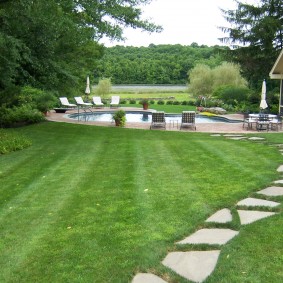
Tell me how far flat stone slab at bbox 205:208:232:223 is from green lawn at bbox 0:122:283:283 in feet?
0.26

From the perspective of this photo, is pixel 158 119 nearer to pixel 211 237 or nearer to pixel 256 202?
pixel 256 202

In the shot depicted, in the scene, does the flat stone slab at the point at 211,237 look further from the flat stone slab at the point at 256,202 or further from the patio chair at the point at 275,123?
the patio chair at the point at 275,123

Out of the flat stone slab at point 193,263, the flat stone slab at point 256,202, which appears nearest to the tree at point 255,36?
the flat stone slab at point 256,202

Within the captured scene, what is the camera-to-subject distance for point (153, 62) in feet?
161

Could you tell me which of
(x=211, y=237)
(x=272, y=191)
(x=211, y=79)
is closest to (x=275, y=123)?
(x=272, y=191)

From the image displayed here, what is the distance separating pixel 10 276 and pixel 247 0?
26.6 meters

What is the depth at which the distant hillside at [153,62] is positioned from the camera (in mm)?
47250

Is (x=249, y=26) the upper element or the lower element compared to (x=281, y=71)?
upper

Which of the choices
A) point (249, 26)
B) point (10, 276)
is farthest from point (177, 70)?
point (10, 276)

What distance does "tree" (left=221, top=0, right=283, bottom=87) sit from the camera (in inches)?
939

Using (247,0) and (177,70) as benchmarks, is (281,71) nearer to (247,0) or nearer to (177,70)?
(247,0)

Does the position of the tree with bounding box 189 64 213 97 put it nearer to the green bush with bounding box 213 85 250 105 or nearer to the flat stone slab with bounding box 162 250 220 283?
the green bush with bounding box 213 85 250 105

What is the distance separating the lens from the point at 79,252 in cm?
328

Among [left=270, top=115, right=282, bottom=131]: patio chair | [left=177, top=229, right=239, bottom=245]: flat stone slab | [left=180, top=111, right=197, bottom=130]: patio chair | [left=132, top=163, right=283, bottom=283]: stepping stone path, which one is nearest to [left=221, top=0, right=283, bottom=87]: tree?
[left=270, top=115, right=282, bottom=131]: patio chair
